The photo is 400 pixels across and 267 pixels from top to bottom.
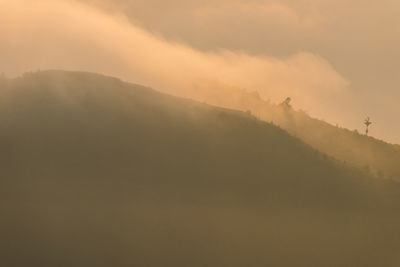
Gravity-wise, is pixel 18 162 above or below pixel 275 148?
below

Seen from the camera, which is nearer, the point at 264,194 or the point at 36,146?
the point at 36,146

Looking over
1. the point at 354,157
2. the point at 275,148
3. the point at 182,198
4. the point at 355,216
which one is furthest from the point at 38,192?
the point at 354,157

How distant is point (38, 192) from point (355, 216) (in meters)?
34.5

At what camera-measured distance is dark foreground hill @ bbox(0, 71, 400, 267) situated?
56.6m

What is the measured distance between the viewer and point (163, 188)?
6419cm

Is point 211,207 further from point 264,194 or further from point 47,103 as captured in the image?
point 47,103

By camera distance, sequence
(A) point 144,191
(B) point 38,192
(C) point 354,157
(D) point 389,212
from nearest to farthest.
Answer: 1. (B) point 38,192
2. (A) point 144,191
3. (D) point 389,212
4. (C) point 354,157

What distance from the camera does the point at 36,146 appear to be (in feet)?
207

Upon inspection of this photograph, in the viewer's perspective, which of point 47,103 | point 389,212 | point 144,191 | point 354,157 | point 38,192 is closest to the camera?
point 38,192

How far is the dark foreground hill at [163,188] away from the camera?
56625 millimetres

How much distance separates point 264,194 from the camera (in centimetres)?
6856

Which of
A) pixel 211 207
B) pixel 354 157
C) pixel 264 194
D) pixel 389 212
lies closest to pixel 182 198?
pixel 211 207

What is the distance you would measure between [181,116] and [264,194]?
1341 centimetres

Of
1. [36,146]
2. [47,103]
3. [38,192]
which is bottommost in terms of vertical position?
[38,192]
